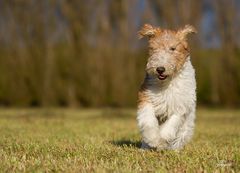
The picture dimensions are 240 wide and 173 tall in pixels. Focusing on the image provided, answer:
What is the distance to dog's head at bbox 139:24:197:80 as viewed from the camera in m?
7.25

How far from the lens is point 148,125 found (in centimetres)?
734

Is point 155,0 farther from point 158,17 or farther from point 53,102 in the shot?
point 53,102

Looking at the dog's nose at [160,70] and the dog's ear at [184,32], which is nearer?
the dog's nose at [160,70]

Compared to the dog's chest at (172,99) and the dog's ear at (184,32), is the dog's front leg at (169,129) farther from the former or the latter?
the dog's ear at (184,32)

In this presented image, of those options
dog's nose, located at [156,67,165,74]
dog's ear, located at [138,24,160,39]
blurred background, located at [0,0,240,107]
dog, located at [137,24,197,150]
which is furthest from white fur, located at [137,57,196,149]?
blurred background, located at [0,0,240,107]

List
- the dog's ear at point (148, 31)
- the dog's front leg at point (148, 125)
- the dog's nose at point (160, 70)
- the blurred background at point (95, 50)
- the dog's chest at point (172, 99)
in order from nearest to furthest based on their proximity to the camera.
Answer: the dog's nose at point (160, 70) → the dog's front leg at point (148, 125) → the dog's chest at point (172, 99) → the dog's ear at point (148, 31) → the blurred background at point (95, 50)

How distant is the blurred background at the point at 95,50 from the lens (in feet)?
105

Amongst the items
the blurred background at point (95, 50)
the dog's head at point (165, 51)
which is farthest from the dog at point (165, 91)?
the blurred background at point (95, 50)

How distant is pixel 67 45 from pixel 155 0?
545 cm

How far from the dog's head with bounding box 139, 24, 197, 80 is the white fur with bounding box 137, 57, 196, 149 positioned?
17 centimetres

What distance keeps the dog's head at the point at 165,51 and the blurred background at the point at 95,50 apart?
23750 millimetres

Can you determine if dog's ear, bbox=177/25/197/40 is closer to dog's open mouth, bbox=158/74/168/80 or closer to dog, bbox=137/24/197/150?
dog, bbox=137/24/197/150

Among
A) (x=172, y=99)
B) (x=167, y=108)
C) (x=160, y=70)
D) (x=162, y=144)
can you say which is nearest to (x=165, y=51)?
(x=160, y=70)

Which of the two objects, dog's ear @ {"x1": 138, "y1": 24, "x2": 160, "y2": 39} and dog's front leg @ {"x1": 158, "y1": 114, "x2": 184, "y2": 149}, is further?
dog's ear @ {"x1": 138, "y1": 24, "x2": 160, "y2": 39}
